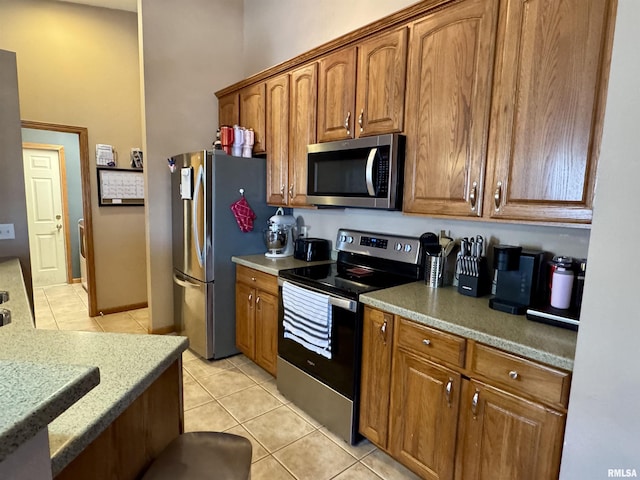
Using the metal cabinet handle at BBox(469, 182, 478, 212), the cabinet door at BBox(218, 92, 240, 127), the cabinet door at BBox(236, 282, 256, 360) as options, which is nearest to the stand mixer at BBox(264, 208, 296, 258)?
the cabinet door at BBox(236, 282, 256, 360)

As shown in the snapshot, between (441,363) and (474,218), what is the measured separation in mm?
683

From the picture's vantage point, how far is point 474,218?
171 centimetres

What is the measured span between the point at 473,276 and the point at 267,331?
4.90 ft

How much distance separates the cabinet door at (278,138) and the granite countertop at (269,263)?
458 mm

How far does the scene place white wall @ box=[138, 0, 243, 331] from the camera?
3246 millimetres

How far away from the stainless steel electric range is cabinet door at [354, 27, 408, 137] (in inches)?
A: 28.0

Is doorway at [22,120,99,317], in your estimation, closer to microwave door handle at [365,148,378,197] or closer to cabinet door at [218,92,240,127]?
cabinet door at [218,92,240,127]

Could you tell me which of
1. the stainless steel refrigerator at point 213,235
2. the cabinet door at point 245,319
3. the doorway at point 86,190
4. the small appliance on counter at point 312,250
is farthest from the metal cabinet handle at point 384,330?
the doorway at point 86,190

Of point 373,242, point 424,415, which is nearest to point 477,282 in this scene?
point 424,415

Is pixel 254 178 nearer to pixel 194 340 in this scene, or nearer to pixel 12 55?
pixel 194 340

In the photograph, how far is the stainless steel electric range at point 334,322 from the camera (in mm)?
1945

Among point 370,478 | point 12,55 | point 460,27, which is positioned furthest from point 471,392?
point 12,55

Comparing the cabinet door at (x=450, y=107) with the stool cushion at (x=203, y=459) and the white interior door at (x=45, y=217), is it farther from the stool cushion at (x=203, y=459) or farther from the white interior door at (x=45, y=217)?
the white interior door at (x=45, y=217)

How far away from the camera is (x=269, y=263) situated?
2688mm
